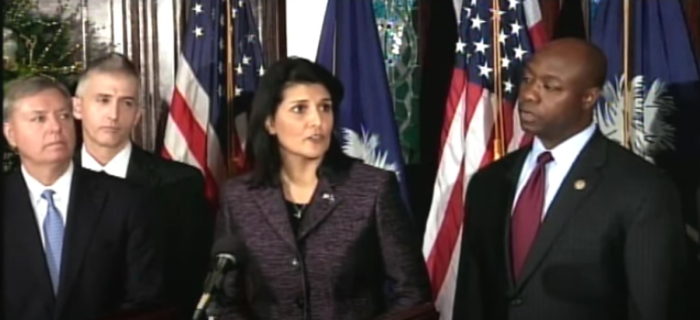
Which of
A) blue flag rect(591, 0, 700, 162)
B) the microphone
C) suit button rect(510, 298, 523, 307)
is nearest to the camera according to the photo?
the microphone

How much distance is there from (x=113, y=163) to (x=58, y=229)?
290 mm

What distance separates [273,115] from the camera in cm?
279

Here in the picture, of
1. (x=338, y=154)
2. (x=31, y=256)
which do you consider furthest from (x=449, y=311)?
(x=31, y=256)

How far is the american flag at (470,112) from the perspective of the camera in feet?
10.7

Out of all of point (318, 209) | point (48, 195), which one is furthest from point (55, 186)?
point (318, 209)

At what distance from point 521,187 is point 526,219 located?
10 centimetres

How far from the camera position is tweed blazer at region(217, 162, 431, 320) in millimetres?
2682

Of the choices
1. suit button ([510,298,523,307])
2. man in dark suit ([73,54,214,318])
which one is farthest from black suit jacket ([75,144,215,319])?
suit button ([510,298,523,307])

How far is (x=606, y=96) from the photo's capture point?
3.18 meters

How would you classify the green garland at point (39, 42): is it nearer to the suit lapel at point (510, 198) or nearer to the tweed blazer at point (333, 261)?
the tweed blazer at point (333, 261)

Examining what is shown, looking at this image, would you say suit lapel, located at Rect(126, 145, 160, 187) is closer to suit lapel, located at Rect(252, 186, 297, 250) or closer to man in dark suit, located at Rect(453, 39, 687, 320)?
suit lapel, located at Rect(252, 186, 297, 250)

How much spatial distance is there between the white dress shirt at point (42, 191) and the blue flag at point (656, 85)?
1.65 metres

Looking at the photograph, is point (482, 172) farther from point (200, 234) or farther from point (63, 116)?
point (63, 116)

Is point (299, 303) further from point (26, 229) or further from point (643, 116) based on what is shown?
point (643, 116)
